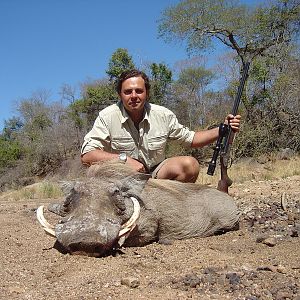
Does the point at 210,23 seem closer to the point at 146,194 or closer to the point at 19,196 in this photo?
the point at 19,196

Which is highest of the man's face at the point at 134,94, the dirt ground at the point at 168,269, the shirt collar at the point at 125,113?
the man's face at the point at 134,94

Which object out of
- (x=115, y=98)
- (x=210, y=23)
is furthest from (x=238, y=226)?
(x=210, y=23)

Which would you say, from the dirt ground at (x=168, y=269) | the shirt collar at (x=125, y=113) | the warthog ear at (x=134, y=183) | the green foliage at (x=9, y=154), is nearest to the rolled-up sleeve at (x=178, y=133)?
the shirt collar at (x=125, y=113)

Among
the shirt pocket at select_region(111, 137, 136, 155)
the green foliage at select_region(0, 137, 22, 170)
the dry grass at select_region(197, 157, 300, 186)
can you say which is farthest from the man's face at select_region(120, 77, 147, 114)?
the green foliage at select_region(0, 137, 22, 170)

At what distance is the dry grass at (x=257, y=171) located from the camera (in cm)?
783

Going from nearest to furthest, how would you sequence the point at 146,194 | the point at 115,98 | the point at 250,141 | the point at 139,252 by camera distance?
the point at 139,252 → the point at 146,194 → the point at 250,141 → the point at 115,98

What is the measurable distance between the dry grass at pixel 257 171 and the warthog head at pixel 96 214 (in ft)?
14.9

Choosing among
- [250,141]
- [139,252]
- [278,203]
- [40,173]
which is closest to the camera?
[139,252]

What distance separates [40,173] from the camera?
18.4m

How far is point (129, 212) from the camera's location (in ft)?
9.65

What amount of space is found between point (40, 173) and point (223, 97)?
745cm

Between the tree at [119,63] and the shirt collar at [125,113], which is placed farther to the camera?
the tree at [119,63]

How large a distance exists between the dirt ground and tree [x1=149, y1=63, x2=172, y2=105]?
13.1m

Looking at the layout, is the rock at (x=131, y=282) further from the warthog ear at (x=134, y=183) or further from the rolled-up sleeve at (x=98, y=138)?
the rolled-up sleeve at (x=98, y=138)
